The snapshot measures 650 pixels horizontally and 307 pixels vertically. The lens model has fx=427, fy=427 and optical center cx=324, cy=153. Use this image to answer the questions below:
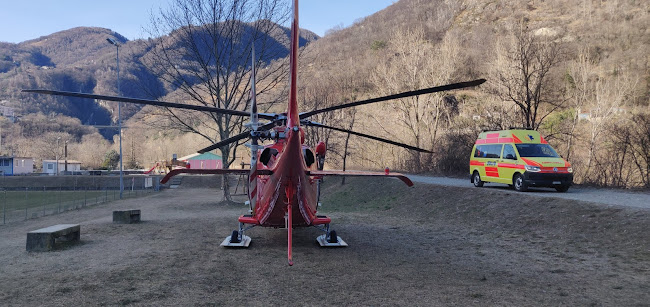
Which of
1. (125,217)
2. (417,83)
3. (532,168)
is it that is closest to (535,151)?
(532,168)

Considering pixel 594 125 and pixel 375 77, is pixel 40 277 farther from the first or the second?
pixel 375 77

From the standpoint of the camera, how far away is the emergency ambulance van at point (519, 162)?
15.8 meters

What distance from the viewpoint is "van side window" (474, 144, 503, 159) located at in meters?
18.1

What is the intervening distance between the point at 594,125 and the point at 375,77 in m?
19.9

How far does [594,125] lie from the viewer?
3191 centimetres

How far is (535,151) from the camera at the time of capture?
16859mm

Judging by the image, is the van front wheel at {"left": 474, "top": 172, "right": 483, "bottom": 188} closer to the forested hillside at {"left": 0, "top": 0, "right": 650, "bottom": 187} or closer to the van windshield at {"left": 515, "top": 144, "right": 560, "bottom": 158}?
the van windshield at {"left": 515, "top": 144, "right": 560, "bottom": 158}

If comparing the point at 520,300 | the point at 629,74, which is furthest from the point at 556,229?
the point at 629,74

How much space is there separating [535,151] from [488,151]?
230cm

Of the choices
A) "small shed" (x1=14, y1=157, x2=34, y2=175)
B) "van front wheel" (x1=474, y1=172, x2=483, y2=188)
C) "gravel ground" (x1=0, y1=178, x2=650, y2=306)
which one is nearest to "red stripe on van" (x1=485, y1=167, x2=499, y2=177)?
"van front wheel" (x1=474, y1=172, x2=483, y2=188)

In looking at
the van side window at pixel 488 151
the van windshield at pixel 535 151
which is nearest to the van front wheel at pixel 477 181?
the van side window at pixel 488 151

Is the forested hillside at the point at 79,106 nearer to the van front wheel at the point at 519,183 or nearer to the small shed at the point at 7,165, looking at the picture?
the van front wheel at the point at 519,183

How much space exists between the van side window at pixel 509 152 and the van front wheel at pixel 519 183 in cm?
79

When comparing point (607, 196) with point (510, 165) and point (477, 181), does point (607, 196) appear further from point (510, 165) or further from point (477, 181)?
point (477, 181)
